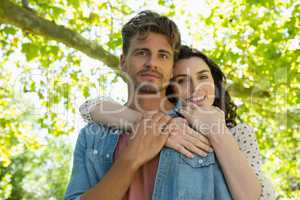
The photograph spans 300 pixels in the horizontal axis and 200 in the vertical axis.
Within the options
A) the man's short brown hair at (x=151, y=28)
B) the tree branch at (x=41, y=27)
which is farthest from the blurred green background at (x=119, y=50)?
the man's short brown hair at (x=151, y=28)

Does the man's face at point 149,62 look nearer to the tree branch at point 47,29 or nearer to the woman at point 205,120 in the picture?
the woman at point 205,120

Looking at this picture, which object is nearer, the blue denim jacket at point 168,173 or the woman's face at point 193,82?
the blue denim jacket at point 168,173

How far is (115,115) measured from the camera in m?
2.37

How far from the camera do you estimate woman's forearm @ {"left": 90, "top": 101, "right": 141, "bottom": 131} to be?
231cm

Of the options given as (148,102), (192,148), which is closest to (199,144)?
(192,148)

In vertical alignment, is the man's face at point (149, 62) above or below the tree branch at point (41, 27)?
below

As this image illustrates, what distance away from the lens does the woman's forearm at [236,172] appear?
1828 mm

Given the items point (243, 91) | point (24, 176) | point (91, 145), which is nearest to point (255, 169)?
point (91, 145)

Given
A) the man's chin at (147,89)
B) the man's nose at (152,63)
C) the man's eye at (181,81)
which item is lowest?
the man's chin at (147,89)

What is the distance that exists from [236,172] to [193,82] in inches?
29.8

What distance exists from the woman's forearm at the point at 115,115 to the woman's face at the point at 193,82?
0.33 metres

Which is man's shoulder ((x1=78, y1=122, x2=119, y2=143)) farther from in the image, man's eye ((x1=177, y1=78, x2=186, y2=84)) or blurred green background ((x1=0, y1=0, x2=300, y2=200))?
blurred green background ((x1=0, y1=0, x2=300, y2=200))

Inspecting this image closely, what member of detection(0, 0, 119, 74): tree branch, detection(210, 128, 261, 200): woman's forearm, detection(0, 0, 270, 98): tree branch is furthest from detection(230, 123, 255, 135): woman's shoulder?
detection(0, 0, 119, 74): tree branch

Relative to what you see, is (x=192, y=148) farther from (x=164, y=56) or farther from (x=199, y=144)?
(x=164, y=56)
